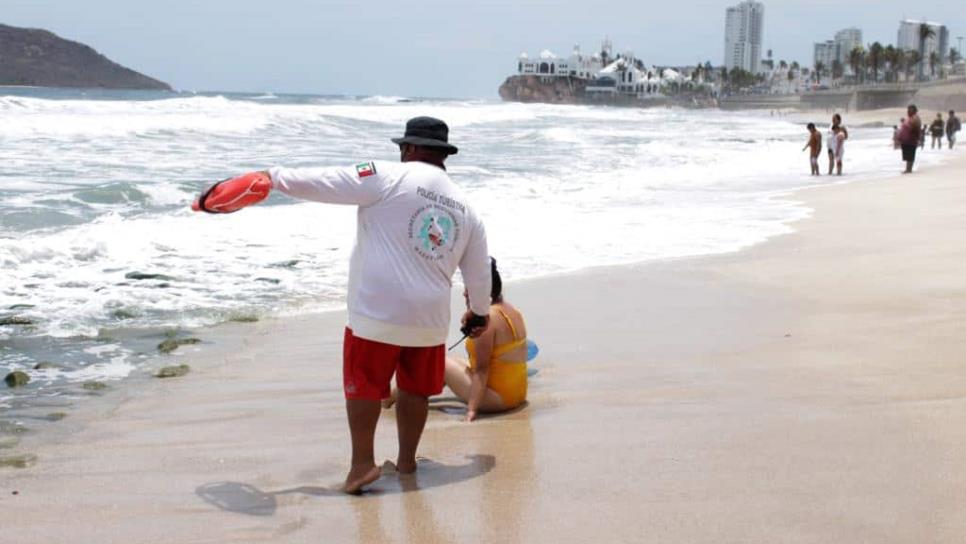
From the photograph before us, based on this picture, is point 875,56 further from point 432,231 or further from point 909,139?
point 432,231

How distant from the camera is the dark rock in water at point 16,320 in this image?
755 centimetres

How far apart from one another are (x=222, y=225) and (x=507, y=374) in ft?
26.8

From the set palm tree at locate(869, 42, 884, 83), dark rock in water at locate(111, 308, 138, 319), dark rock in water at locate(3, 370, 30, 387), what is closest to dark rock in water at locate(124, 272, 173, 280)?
dark rock in water at locate(111, 308, 138, 319)

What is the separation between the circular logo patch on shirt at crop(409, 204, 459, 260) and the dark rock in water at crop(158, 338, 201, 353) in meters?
3.35

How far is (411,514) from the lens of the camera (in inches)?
152

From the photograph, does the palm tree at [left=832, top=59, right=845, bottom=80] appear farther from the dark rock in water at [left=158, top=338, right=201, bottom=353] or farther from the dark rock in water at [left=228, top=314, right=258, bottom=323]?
the dark rock in water at [left=158, top=338, right=201, bottom=353]

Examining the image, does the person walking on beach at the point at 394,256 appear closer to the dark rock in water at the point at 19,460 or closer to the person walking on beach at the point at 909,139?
the dark rock in water at the point at 19,460

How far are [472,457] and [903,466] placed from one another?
5.59 ft

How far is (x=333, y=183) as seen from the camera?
401cm

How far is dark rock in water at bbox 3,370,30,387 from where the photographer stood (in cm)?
597

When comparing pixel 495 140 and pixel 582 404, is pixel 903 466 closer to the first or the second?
pixel 582 404

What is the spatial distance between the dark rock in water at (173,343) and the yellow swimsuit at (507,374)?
2.45 m

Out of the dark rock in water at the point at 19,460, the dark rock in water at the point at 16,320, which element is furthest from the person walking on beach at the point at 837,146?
the dark rock in water at the point at 19,460

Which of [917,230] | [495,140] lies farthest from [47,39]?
[917,230]
